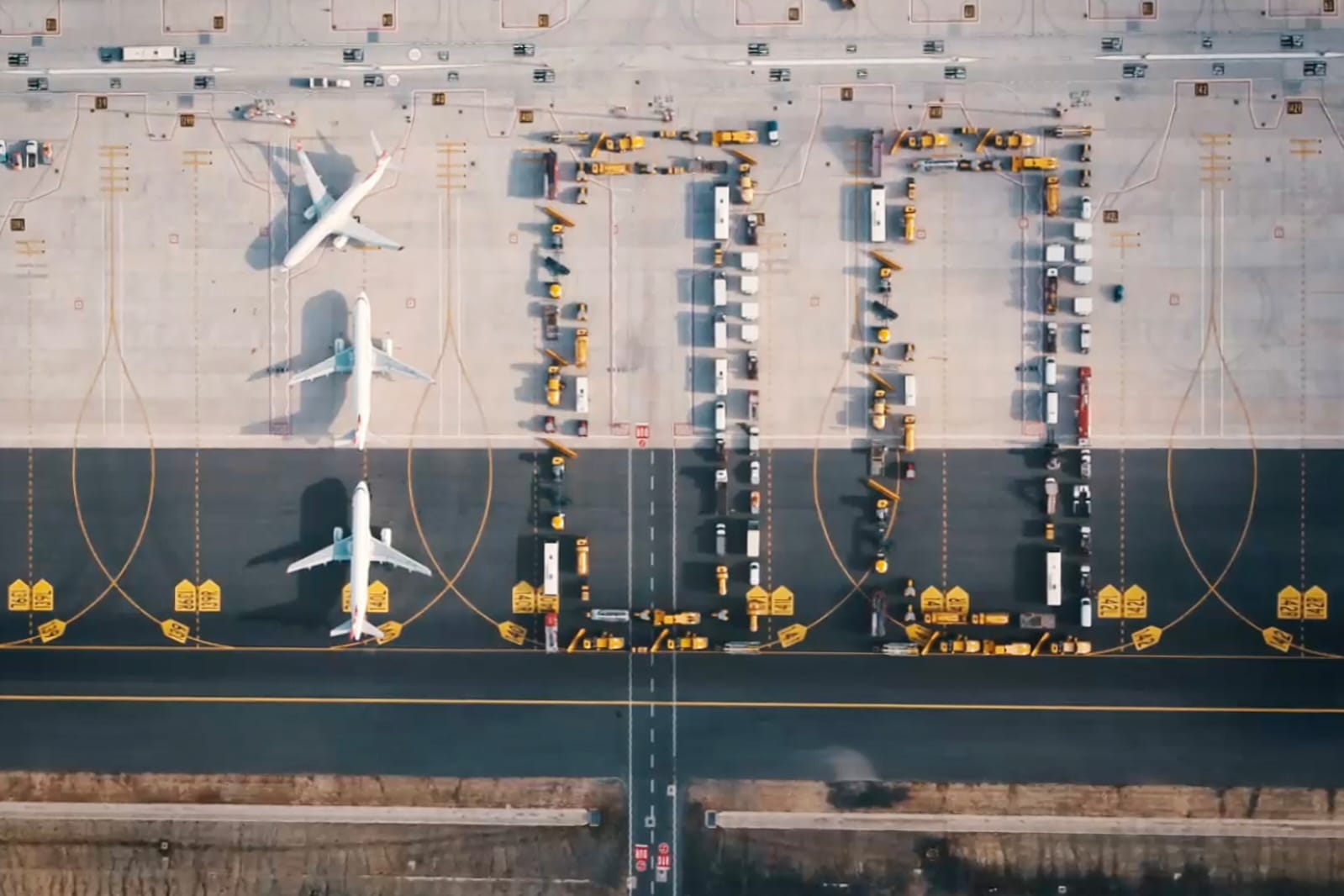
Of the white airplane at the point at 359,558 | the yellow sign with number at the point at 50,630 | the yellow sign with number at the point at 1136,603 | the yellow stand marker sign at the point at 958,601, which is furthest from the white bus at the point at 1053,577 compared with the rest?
the yellow sign with number at the point at 50,630

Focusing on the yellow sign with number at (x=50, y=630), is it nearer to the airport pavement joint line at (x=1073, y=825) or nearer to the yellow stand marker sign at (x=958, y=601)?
the airport pavement joint line at (x=1073, y=825)

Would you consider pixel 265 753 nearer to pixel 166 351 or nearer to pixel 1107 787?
pixel 166 351

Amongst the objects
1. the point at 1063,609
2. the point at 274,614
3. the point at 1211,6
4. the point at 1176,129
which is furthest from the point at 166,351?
the point at 1211,6

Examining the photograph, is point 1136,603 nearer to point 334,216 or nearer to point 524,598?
point 524,598

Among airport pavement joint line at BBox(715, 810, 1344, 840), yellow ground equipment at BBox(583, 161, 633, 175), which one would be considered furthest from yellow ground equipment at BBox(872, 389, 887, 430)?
airport pavement joint line at BBox(715, 810, 1344, 840)

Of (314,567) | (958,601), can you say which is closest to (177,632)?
(314,567)
